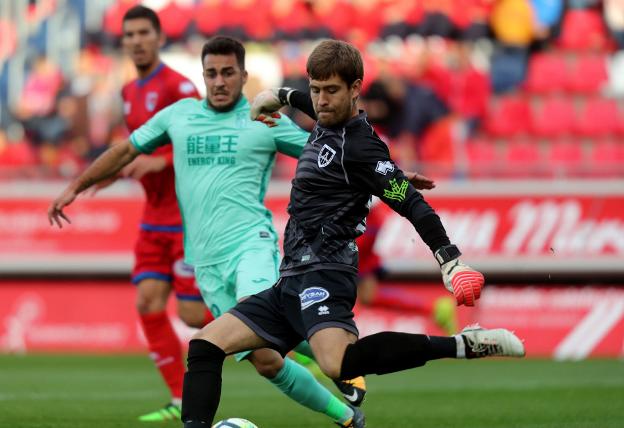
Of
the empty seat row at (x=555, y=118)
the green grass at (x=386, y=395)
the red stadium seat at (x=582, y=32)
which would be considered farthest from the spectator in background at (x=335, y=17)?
the green grass at (x=386, y=395)

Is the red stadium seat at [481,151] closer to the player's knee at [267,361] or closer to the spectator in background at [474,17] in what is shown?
the spectator in background at [474,17]

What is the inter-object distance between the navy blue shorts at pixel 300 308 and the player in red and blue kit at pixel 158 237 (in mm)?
2583

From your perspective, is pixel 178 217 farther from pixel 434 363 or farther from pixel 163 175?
pixel 434 363

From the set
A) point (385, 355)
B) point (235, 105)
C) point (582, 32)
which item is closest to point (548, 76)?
point (582, 32)

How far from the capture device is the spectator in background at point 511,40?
58.6 feet

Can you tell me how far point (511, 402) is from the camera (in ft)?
30.8

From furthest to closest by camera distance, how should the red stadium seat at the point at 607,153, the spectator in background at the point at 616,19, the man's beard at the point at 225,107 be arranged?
the spectator in background at the point at 616,19
the red stadium seat at the point at 607,153
the man's beard at the point at 225,107

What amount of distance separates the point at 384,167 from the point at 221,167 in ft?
6.11

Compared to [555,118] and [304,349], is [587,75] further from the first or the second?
[304,349]

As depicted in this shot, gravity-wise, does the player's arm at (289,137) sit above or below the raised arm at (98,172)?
above

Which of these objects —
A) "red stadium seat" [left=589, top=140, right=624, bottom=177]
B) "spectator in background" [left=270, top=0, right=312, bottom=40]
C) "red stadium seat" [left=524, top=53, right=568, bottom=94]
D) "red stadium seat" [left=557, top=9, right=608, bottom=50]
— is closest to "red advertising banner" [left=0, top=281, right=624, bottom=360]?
"red stadium seat" [left=589, top=140, right=624, bottom=177]

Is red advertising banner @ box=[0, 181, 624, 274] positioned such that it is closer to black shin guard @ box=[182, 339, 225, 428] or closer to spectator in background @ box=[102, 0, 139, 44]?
spectator in background @ box=[102, 0, 139, 44]

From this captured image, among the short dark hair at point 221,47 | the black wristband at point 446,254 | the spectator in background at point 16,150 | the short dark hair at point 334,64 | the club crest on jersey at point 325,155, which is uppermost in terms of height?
the short dark hair at point 221,47

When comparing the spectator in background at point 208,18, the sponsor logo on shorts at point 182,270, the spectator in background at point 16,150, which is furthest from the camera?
the spectator in background at point 208,18
